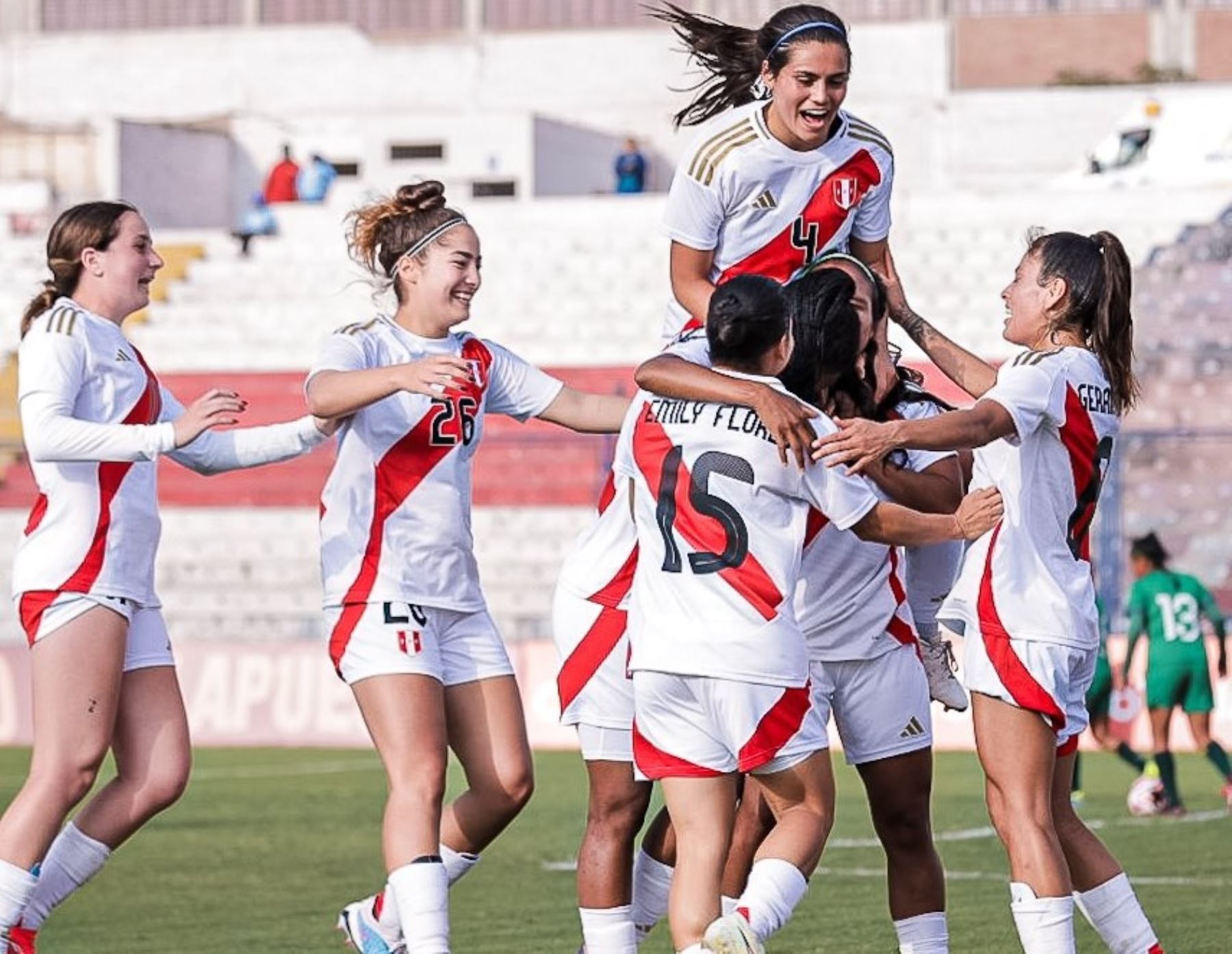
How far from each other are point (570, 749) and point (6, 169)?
2257cm

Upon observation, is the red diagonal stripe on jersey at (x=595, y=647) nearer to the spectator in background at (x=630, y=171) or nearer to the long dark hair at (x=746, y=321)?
the long dark hair at (x=746, y=321)

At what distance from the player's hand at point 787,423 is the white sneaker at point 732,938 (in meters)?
1.12

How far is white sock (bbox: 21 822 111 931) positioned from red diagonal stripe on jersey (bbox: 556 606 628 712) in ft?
4.81

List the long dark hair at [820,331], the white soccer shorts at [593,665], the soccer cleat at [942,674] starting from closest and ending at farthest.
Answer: the long dark hair at [820,331] < the white soccer shorts at [593,665] < the soccer cleat at [942,674]

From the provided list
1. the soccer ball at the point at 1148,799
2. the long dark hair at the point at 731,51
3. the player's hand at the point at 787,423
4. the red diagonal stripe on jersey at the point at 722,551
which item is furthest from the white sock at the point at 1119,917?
the soccer ball at the point at 1148,799

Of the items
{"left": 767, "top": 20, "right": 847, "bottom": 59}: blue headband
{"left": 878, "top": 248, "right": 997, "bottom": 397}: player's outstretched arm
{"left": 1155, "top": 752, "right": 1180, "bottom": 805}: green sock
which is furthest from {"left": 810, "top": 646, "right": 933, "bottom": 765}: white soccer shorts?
{"left": 1155, "top": 752, "right": 1180, "bottom": 805}: green sock

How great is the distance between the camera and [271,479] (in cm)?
2609

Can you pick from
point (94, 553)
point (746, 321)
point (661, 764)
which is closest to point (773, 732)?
point (661, 764)

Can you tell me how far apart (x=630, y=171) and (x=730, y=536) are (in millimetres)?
29007

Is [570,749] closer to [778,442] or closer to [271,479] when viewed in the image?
[271,479]

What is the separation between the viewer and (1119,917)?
6984mm

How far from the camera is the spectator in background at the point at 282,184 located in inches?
1373

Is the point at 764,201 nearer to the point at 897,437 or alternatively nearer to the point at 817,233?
the point at 817,233

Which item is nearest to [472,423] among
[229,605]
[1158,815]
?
[1158,815]
